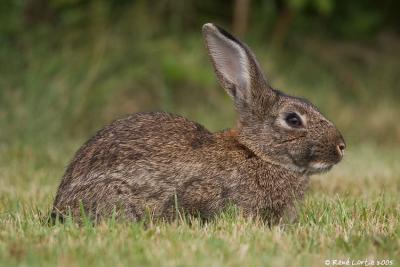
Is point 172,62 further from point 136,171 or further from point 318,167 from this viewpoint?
point 136,171

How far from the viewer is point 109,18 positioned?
11.6 meters

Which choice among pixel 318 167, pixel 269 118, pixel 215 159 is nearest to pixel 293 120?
pixel 269 118

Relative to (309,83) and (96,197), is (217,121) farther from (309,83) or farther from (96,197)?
(96,197)

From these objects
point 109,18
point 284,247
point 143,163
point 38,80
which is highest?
point 109,18

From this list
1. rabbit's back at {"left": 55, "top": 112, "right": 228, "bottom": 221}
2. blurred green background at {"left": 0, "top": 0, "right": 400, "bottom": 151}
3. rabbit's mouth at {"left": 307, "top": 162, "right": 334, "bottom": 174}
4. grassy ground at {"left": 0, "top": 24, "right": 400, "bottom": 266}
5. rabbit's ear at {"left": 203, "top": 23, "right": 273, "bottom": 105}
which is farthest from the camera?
blurred green background at {"left": 0, "top": 0, "right": 400, "bottom": 151}

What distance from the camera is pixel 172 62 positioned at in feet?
36.5

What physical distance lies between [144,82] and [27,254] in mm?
7362

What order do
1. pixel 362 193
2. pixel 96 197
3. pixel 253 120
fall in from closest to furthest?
pixel 96 197, pixel 253 120, pixel 362 193

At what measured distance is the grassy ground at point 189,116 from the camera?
402 cm

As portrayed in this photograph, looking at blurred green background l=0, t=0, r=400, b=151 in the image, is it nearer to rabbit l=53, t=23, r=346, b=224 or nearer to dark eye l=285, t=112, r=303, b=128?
rabbit l=53, t=23, r=346, b=224

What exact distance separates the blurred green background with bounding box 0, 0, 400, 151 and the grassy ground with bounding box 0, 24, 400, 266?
2 centimetres

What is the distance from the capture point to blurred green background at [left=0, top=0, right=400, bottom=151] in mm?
10133

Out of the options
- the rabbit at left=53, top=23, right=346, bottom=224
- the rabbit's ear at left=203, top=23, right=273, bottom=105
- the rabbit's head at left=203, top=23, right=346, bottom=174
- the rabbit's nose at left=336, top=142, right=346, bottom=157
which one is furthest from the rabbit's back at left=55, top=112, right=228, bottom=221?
the rabbit's nose at left=336, top=142, right=346, bottom=157

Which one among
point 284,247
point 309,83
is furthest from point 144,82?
point 284,247
